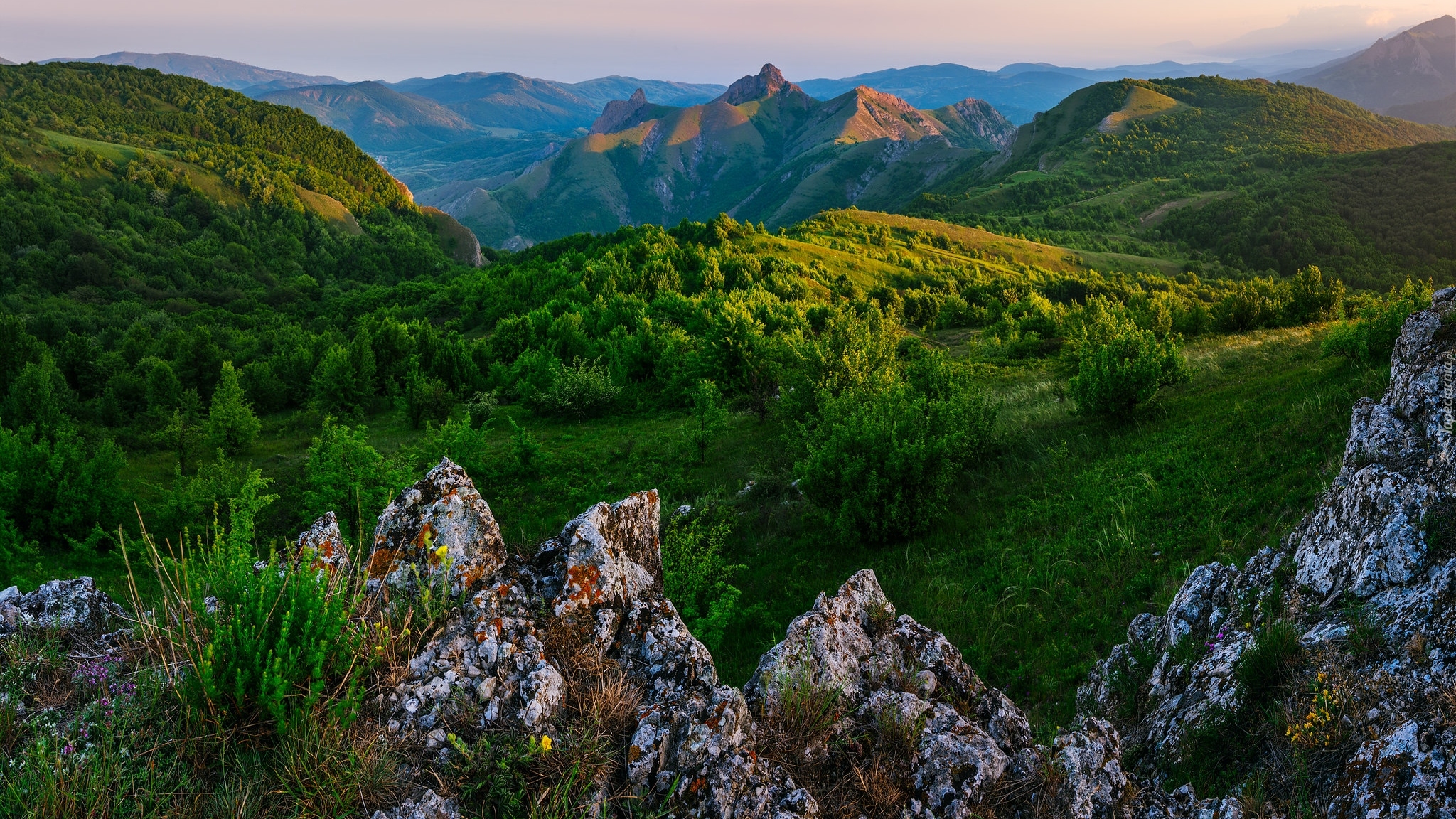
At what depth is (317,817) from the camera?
310 cm

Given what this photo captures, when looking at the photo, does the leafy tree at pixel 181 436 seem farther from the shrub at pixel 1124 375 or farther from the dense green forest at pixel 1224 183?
the dense green forest at pixel 1224 183

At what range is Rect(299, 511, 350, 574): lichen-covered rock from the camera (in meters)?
4.41

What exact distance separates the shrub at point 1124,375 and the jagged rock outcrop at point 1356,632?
21.0 feet

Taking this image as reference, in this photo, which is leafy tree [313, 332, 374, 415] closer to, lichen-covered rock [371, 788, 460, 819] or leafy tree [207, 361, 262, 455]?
leafy tree [207, 361, 262, 455]

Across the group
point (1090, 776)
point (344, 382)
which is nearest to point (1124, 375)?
point (1090, 776)

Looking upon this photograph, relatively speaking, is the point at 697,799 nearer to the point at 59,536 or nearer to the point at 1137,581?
the point at 1137,581

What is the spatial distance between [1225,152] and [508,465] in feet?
613

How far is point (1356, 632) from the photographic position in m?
4.29

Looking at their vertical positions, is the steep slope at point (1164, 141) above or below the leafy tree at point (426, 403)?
above

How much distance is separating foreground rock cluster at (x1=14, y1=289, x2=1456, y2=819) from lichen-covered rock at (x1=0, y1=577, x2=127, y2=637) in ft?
0.06

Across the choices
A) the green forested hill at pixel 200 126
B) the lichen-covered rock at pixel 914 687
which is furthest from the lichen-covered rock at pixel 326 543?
the green forested hill at pixel 200 126

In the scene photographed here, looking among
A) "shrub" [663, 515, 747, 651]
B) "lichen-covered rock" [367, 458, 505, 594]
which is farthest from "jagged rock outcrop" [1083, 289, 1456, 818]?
"lichen-covered rock" [367, 458, 505, 594]

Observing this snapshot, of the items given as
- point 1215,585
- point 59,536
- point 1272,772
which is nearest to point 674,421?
point 59,536

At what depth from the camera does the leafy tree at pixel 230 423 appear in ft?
66.7
